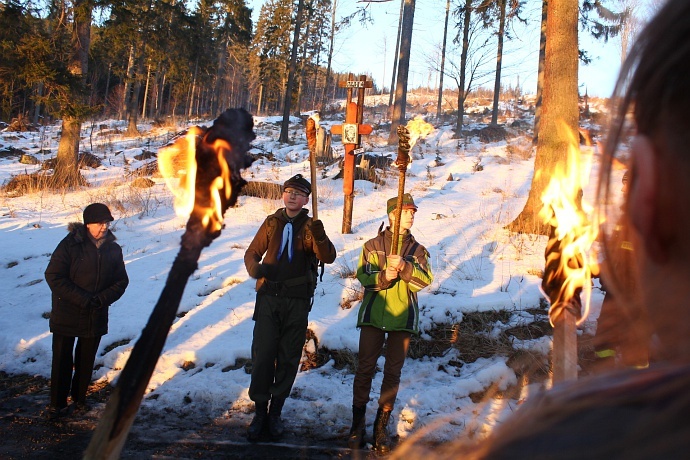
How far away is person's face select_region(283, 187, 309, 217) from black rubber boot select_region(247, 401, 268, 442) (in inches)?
71.0

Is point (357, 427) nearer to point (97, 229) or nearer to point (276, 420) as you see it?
point (276, 420)

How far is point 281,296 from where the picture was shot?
15.5ft

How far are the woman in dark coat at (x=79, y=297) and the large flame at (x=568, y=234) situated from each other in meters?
4.45

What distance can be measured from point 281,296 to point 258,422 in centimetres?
114

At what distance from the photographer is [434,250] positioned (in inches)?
339

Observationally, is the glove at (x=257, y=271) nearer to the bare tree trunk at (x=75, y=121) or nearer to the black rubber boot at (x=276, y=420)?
the black rubber boot at (x=276, y=420)

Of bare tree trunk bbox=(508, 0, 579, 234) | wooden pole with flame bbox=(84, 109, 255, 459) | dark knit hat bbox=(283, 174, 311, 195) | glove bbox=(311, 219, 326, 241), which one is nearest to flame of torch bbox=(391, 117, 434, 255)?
glove bbox=(311, 219, 326, 241)

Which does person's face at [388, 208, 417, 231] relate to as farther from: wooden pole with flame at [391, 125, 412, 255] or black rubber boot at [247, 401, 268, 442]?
black rubber boot at [247, 401, 268, 442]

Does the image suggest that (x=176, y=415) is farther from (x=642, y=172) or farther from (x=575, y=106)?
(x=575, y=106)

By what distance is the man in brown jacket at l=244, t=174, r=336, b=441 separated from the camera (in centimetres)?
464

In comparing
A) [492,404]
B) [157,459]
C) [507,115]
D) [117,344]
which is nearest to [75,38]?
[117,344]

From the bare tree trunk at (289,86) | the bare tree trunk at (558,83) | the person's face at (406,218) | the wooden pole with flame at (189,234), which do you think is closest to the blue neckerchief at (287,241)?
the person's face at (406,218)

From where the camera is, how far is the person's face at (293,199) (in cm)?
491

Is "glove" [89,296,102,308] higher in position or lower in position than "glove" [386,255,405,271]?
lower
